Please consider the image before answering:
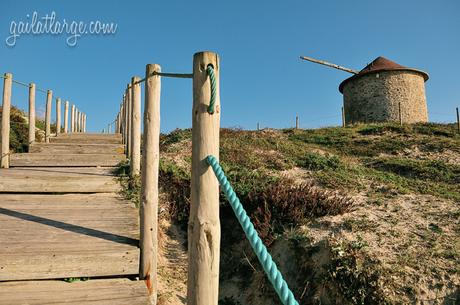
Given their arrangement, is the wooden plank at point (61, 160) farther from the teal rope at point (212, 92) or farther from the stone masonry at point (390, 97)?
the stone masonry at point (390, 97)

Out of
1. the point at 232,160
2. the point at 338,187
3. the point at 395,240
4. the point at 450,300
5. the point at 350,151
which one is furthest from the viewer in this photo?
the point at 350,151

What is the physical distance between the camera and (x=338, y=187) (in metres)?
7.65

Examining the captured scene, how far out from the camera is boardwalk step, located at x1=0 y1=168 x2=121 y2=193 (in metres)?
5.55

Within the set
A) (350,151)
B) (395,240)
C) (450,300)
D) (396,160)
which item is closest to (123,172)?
(395,240)

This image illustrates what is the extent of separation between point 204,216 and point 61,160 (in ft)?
22.1

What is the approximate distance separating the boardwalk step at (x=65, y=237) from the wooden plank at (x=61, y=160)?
2428 millimetres

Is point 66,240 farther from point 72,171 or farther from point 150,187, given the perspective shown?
point 72,171

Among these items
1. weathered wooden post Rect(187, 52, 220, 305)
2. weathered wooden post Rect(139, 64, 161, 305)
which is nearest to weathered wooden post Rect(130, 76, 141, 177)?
weathered wooden post Rect(139, 64, 161, 305)

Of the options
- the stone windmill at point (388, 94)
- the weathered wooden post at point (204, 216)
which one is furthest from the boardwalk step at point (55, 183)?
the stone windmill at point (388, 94)

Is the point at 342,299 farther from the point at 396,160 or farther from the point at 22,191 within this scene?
the point at 396,160

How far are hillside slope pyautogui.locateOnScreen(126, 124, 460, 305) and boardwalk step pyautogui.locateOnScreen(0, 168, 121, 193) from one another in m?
1.21

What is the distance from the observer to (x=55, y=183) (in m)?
5.67

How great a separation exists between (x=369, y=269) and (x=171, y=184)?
4187mm

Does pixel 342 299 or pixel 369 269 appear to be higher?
pixel 369 269
